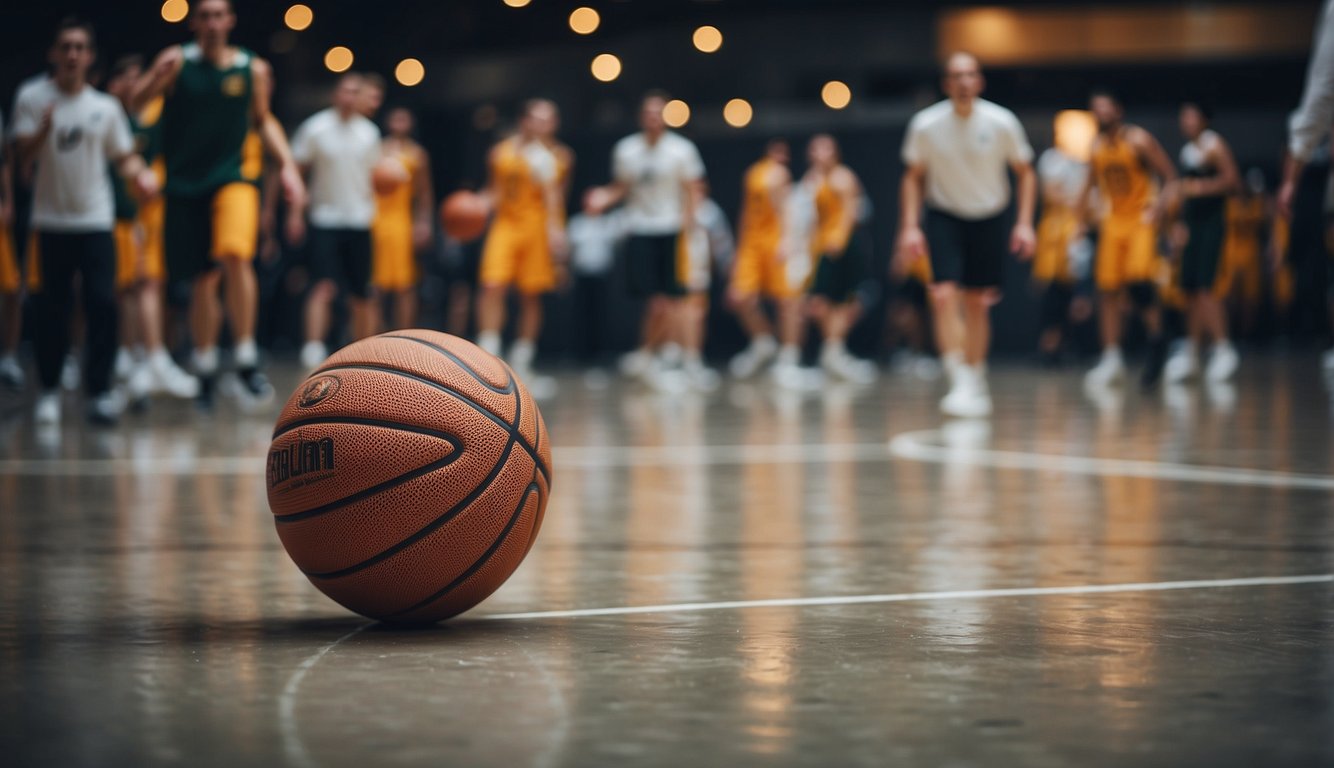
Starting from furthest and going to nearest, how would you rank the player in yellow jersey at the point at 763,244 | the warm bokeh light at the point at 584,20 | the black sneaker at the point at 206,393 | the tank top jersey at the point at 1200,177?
the warm bokeh light at the point at 584,20 < the player in yellow jersey at the point at 763,244 < the tank top jersey at the point at 1200,177 < the black sneaker at the point at 206,393

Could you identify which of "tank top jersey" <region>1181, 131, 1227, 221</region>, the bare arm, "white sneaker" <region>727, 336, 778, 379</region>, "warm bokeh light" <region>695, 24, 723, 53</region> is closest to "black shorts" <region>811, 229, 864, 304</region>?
"white sneaker" <region>727, 336, 778, 379</region>

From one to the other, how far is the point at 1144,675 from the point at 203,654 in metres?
1.77

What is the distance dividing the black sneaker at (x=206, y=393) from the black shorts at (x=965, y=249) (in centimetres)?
428

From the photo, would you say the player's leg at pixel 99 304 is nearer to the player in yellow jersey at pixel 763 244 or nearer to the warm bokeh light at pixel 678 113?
the player in yellow jersey at pixel 763 244

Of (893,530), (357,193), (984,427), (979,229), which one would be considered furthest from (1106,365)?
(893,530)

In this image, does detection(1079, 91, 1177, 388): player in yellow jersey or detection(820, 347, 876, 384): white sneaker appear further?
detection(820, 347, 876, 384): white sneaker

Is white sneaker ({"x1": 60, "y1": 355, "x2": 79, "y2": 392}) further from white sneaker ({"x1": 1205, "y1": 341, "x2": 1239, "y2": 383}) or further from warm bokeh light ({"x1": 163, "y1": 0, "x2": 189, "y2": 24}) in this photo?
white sneaker ({"x1": 1205, "y1": 341, "x2": 1239, "y2": 383})

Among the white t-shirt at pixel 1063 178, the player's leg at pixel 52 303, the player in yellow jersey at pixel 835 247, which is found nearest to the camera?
the player's leg at pixel 52 303

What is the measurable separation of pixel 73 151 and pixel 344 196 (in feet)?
11.8

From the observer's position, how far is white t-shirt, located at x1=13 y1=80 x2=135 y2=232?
9.55m

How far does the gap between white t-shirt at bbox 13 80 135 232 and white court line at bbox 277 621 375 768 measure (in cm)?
618

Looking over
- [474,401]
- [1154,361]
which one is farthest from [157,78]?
[1154,361]

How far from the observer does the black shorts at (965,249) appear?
11586 millimetres

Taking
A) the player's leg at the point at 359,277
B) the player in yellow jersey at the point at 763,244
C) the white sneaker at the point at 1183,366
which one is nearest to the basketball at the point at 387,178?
the player's leg at the point at 359,277
